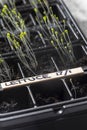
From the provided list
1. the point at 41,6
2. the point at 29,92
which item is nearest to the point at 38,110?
the point at 29,92

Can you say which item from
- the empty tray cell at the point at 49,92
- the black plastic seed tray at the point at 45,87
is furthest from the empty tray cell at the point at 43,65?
the empty tray cell at the point at 49,92

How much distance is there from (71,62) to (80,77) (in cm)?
13

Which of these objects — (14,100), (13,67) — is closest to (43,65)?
(13,67)

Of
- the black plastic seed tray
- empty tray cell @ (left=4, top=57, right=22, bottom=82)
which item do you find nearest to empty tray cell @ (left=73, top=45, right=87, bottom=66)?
the black plastic seed tray

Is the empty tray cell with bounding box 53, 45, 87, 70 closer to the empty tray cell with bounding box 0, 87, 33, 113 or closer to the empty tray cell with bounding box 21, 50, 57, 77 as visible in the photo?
the empty tray cell with bounding box 21, 50, 57, 77

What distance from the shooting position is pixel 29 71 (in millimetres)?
1324

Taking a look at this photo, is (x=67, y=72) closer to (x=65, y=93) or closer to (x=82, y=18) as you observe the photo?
(x=65, y=93)

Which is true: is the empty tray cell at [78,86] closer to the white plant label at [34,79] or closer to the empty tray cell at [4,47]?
the white plant label at [34,79]

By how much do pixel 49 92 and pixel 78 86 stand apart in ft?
0.38

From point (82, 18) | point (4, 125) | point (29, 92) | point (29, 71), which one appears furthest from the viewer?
point (82, 18)

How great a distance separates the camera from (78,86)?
1247mm

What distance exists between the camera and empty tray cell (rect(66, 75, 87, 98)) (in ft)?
4.00

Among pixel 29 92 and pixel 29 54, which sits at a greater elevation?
pixel 29 54

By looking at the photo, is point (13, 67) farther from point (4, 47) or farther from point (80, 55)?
point (80, 55)
